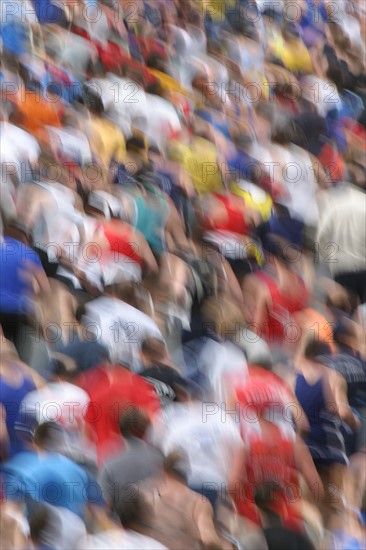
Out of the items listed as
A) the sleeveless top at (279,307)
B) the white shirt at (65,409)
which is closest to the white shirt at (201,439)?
the white shirt at (65,409)

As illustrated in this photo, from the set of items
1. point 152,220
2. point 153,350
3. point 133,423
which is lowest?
point 152,220

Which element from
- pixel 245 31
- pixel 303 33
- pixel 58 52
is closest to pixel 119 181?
pixel 58 52

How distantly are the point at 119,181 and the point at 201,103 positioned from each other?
1797mm

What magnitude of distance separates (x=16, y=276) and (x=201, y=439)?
1.14 meters

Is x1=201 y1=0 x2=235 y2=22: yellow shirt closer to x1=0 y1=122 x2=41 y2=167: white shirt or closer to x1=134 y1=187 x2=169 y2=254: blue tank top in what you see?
x1=0 y1=122 x2=41 y2=167: white shirt

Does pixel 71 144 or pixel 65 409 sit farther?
pixel 71 144

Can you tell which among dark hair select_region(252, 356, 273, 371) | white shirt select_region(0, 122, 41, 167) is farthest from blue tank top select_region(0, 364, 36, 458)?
white shirt select_region(0, 122, 41, 167)

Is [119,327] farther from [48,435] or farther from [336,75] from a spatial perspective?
[336,75]

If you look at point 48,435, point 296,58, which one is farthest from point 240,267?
point 296,58

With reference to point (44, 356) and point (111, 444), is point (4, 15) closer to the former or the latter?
point (44, 356)

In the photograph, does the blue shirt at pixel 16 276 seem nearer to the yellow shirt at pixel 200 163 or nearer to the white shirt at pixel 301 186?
the yellow shirt at pixel 200 163

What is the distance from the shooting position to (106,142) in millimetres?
6281

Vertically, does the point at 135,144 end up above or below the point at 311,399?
below

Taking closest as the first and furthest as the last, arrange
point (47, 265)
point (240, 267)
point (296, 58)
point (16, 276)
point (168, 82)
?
point (16, 276)
point (47, 265)
point (240, 267)
point (168, 82)
point (296, 58)
